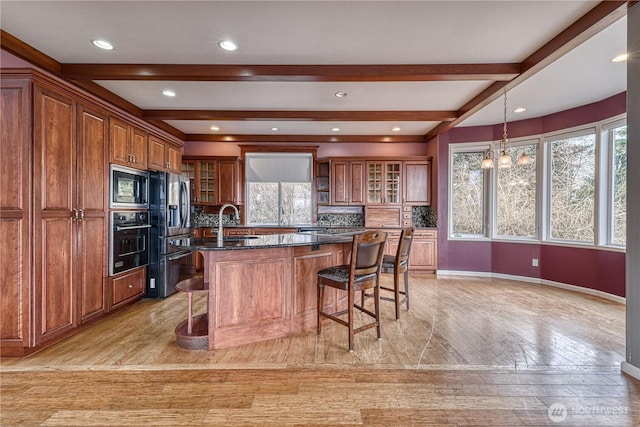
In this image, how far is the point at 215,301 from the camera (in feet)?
8.39

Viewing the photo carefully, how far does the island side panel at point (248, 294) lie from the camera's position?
8.41 ft

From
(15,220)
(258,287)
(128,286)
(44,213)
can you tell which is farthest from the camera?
(128,286)

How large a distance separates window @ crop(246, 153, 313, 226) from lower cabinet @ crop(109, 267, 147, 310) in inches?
97.7

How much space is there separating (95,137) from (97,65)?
0.76m

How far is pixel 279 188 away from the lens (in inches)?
246

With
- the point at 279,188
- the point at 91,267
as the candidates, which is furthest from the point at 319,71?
the point at 279,188

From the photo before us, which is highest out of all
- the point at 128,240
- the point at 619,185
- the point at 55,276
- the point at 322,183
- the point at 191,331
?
the point at 322,183

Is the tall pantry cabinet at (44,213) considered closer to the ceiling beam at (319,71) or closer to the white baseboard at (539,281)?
the ceiling beam at (319,71)

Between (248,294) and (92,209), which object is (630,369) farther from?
(92,209)

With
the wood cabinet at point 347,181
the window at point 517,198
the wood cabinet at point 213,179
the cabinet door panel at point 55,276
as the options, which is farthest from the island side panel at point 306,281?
the window at point 517,198

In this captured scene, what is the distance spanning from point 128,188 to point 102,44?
1750mm

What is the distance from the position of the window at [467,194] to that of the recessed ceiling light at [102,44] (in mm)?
5310

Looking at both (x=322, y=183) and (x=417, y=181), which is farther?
(x=322, y=183)

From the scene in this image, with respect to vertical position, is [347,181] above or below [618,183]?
above
